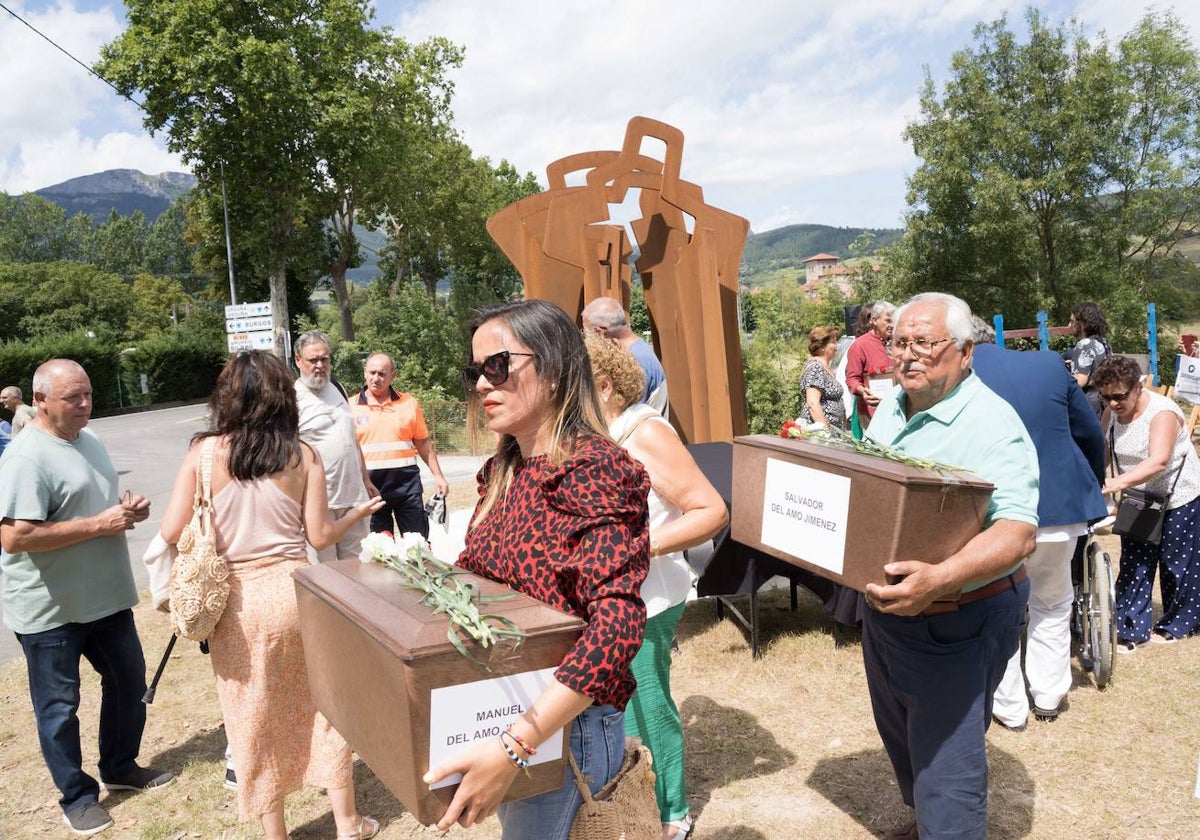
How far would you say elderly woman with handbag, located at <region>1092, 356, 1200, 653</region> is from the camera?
4730mm

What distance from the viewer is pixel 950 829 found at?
8.31 ft

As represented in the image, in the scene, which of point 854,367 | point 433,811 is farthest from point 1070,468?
point 433,811

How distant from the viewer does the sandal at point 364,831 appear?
3.35 m

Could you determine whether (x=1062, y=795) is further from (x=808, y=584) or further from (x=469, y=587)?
(x=469, y=587)

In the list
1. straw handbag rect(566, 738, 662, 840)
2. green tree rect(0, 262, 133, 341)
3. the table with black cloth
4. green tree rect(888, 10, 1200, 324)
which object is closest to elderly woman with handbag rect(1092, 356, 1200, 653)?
the table with black cloth

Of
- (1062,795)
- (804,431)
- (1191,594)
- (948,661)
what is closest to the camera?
(948,661)

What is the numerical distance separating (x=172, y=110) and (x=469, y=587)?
107 feet

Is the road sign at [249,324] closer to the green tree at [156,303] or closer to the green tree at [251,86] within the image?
the green tree at [251,86]

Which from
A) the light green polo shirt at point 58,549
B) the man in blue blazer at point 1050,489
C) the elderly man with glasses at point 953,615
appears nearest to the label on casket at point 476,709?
the elderly man with glasses at point 953,615

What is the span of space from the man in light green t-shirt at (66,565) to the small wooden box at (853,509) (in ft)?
8.42

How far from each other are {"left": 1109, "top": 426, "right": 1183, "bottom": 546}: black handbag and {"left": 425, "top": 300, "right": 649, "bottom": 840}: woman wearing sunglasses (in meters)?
4.31

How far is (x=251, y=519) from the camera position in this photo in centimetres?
298

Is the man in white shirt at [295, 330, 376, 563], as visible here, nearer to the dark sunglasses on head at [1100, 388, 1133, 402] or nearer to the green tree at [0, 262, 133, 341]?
the dark sunglasses on head at [1100, 388, 1133, 402]


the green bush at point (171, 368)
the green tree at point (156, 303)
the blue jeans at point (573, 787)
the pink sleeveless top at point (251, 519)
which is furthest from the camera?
the green tree at point (156, 303)
